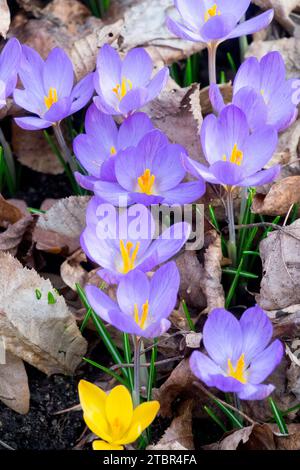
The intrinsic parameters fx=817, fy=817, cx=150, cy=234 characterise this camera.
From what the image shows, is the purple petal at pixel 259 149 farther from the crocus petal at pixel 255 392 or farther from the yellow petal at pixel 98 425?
Answer: the yellow petal at pixel 98 425

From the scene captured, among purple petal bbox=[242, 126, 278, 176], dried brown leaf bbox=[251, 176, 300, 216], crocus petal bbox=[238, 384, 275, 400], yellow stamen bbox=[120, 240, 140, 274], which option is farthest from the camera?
dried brown leaf bbox=[251, 176, 300, 216]

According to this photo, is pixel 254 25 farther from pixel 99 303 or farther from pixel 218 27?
pixel 99 303

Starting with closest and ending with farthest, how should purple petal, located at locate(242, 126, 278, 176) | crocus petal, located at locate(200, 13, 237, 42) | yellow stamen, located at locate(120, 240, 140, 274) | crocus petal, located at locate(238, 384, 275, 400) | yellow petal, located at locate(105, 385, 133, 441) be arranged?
crocus petal, located at locate(238, 384, 275, 400), yellow petal, located at locate(105, 385, 133, 441), yellow stamen, located at locate(120, 240, 140, 274), purple petal, located at locate(242, 126, 278, 176), crocus petal, located at locate(200, 13, 237, 42)

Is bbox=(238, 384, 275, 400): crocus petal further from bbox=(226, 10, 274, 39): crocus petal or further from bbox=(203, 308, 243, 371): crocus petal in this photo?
bbox=(226, 10, 274, 39): crocus petal

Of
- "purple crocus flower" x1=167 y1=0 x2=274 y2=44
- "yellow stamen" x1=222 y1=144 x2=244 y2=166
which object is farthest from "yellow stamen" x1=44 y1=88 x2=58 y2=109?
"yellow stamen" x1=222 y1=144 x2=244 y2=166

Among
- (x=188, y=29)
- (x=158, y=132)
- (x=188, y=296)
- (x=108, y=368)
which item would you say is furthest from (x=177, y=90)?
(x=108, y=368)
